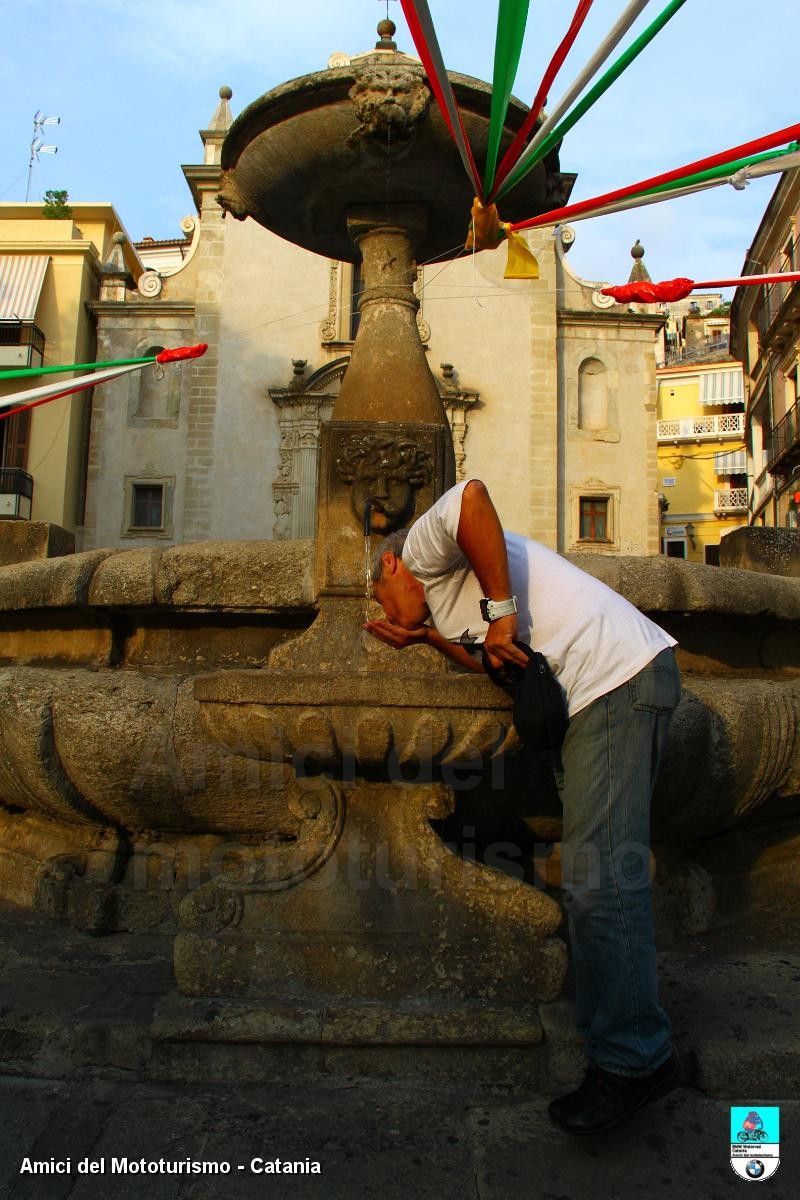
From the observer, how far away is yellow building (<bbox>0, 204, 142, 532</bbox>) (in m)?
22.8

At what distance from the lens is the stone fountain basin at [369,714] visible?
2.24 meters

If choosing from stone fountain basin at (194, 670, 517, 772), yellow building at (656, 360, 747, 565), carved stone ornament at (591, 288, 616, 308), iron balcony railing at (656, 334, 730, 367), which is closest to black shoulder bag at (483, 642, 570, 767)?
stone fountain basin at (194, 670, 517, 772)

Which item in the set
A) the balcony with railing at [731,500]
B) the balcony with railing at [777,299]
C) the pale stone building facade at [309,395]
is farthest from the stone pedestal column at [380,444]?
the balcony with railing at [731,500]

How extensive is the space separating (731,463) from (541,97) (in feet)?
123

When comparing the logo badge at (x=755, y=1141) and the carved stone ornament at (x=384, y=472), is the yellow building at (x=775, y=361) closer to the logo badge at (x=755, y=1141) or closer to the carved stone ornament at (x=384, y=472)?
the carved stone ornament at (x=384, y=472)

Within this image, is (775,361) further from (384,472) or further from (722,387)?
(384,472)

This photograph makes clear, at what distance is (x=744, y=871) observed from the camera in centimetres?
330

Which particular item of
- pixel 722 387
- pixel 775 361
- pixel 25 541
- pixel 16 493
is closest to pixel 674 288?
pixel 25 541

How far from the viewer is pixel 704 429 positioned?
1588 inches

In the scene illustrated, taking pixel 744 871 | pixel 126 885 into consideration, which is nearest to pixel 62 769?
pixel 126 885

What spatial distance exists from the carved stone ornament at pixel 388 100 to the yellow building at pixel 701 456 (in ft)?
118

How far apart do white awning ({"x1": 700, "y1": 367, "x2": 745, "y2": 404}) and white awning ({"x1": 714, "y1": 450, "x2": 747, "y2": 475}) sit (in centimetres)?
297

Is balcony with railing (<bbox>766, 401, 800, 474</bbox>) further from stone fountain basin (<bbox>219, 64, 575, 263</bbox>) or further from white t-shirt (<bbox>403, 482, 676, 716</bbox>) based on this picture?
white t-shirt (<bbox>403, 482, 676, 716</bbox>)

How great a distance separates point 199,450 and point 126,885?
19.8 m
